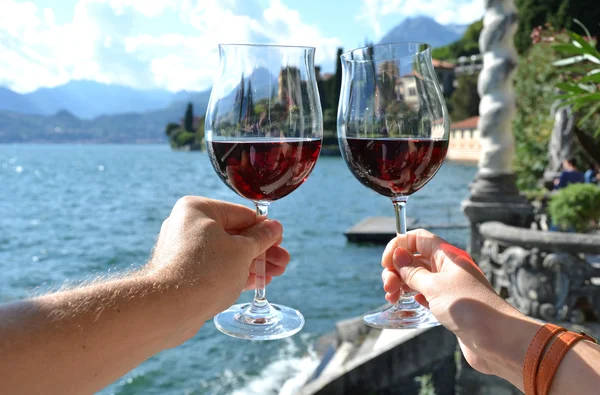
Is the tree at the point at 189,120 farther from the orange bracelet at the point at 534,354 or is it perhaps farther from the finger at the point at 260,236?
the orange bracelet at the point at 534,354

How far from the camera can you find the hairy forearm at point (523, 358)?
43.6 inches

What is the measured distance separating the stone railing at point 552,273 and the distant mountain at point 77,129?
15129 centimetres

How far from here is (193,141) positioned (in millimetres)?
121000

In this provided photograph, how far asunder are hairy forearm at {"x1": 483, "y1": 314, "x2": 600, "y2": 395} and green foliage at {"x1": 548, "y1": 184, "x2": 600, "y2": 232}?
17.5 feet

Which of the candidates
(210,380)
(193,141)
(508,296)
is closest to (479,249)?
(508,296)

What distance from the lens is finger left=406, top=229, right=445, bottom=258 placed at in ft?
4.74

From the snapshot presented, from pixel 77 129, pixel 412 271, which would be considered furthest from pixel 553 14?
pixel 77 129

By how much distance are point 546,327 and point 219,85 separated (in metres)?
0.83

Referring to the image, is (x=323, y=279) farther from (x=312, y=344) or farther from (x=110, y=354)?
(x=110, y=354)

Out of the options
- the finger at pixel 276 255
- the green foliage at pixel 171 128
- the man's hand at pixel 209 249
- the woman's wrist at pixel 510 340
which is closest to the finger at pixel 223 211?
the man's hand at pixel 209 249

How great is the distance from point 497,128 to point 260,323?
5.26 m

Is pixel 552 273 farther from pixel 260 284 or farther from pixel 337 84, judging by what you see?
pixel 260 284

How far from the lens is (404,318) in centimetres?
149

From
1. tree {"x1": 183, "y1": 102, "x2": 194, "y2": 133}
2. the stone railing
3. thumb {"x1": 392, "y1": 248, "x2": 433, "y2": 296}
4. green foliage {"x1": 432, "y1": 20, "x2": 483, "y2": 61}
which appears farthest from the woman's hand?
tree {"x1": 183, "y1": 102, "x2": 194, "y2": 133}
